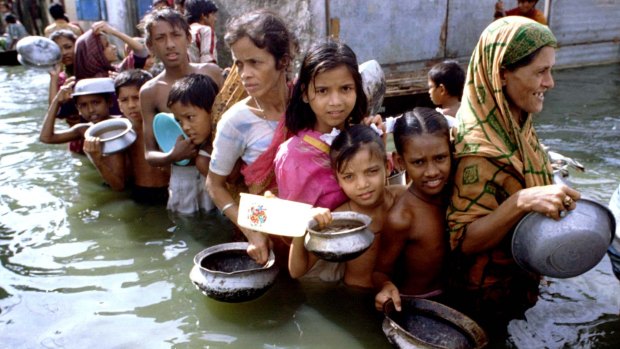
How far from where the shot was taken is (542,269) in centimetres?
247

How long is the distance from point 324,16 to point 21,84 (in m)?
7.92

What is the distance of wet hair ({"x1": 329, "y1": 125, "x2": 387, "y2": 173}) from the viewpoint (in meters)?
2.78

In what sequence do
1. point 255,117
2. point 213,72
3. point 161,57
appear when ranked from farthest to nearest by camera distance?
point 213,72, point 161,57, point 255,117

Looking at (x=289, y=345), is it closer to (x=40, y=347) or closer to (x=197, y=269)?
(x=197, y=269)

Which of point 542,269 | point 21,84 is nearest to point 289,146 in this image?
point 542,269

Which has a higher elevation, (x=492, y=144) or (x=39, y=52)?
(x=39, y=52)

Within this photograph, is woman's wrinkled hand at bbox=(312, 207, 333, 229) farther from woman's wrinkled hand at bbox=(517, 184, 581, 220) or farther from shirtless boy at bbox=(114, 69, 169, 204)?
shirtless boy at bbox=(114, 69, 169, 204)

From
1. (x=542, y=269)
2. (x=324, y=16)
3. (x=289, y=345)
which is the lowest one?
(x=289, y=345)

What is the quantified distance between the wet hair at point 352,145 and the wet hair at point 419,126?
11 cm

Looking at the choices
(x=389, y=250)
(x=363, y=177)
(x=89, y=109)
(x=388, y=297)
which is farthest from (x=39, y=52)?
(x=388, y=297)

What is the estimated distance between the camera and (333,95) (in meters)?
2.91

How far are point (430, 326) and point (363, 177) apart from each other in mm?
856

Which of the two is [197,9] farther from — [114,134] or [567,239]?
[567,239]

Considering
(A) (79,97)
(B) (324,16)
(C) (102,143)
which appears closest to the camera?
(C) (102,143)
